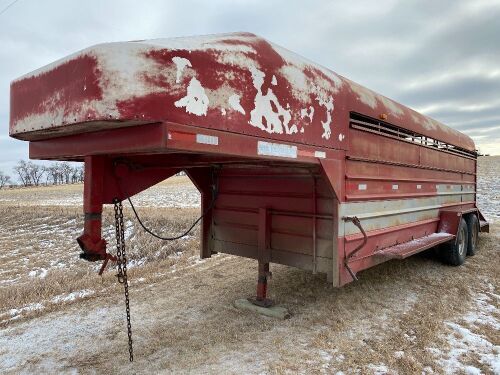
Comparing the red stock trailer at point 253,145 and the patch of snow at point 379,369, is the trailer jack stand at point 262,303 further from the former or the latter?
the patch of snow at point 379,369

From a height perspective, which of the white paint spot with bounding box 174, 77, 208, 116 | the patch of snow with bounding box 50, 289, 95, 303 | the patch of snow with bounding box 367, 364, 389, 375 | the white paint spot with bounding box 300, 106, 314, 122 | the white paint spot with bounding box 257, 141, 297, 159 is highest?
the white paint spot with bounding box 300, 106, 314, 122

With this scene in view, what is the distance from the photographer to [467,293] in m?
5.29

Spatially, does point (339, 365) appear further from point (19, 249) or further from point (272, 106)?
point (19, 249)

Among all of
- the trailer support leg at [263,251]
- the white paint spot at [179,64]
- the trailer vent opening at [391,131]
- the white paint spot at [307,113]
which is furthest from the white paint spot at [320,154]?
the white paint spot at [179,64]

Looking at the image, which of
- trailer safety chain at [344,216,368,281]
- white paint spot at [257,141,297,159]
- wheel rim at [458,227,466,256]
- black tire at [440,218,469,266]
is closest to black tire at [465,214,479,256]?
wheel rim at [458,227,466,256]

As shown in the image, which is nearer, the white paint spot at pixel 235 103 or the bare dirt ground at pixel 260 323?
the white paint spot at pixel 235 103

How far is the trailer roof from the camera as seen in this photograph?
253 cm

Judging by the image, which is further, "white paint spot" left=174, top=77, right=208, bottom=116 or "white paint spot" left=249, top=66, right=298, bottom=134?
"white paint spot" left=249, top=66, right=298, bottom=134

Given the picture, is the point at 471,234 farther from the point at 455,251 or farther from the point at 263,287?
the point at 263,287

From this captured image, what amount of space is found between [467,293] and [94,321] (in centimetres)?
472

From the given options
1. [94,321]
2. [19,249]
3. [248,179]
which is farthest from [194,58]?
[19,249]

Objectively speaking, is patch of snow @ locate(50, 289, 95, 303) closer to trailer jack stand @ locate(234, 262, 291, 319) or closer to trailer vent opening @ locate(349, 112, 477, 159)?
trailer jack stand @ locate(234, 262, 291, 319)

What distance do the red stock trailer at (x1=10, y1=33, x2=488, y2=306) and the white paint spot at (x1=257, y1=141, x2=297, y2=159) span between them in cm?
1

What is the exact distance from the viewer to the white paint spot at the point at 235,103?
294 cm
